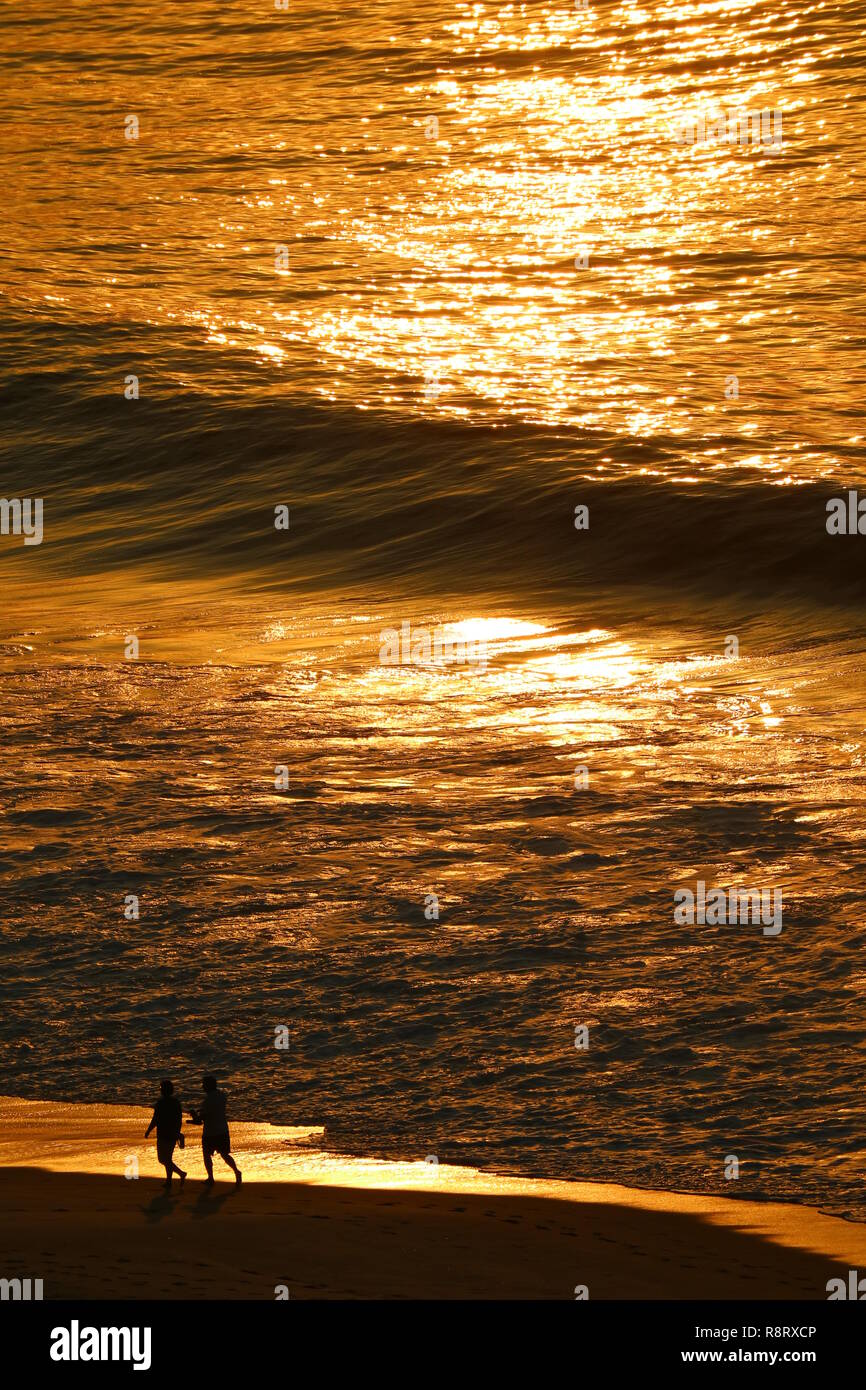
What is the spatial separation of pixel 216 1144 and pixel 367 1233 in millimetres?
1050

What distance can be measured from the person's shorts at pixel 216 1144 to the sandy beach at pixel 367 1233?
16 centimetres

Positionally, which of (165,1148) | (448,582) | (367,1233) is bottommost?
(367,1233)

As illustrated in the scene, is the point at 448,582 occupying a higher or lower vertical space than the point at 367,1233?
higher

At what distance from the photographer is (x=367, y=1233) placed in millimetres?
7938

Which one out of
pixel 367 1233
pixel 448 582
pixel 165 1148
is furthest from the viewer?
pixel 448 582

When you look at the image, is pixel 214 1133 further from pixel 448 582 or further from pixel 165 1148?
pixel 448 582

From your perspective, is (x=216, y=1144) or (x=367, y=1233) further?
(x=216, y=1144)

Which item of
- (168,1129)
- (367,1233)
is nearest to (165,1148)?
(168,1129)

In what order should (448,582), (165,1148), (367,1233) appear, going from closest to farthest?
(367,1233) → (165,1148) → (448,582)

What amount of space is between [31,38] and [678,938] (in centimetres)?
4227

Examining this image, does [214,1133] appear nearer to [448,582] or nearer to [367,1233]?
[367,1233]

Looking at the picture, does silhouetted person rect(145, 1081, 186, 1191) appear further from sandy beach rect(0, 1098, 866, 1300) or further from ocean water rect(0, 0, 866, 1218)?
ocean water rect(0, 0, 866, 1218)

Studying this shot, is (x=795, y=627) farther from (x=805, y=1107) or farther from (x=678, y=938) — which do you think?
(x=805, y=1107)

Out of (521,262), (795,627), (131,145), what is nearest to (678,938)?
(795,627)
